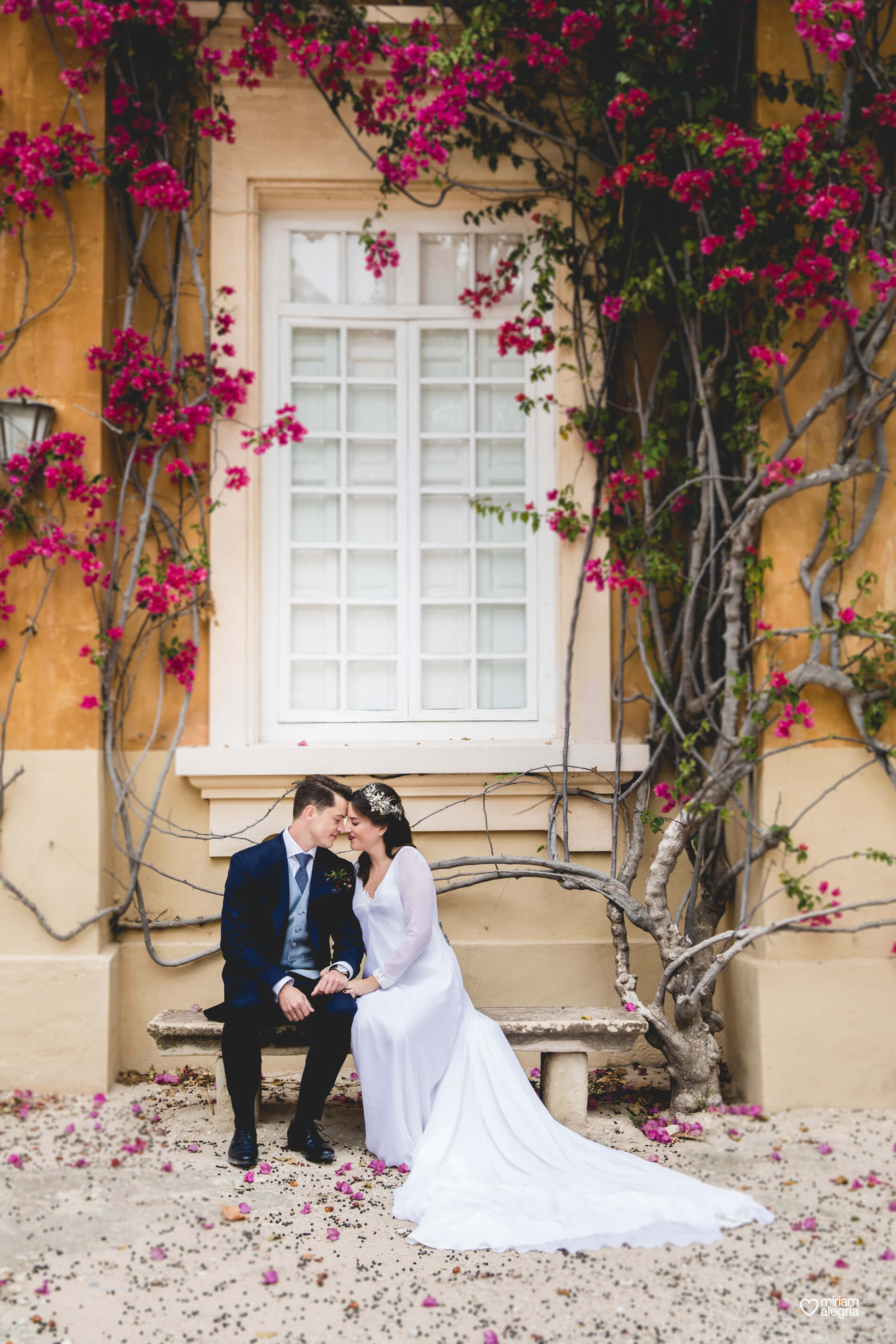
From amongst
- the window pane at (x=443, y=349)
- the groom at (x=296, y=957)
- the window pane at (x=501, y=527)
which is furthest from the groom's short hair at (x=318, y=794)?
the window pane at (x=443, y=349)

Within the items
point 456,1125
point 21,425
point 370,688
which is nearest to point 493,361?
point 370,688

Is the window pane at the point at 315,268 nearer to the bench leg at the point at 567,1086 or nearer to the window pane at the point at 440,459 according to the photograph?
the window pane at the point at 440,459

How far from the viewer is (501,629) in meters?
4.69

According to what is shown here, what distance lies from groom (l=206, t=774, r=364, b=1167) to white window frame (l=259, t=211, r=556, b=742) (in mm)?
747

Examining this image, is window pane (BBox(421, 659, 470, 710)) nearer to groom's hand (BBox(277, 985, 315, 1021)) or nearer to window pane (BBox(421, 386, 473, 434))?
window pane (BBox(421, 386, 473, 434))

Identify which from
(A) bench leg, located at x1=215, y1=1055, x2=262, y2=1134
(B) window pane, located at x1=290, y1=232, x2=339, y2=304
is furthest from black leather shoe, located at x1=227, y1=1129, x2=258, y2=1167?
(B) window pane, located at x1=290, y1=232, x2=339, y2=304

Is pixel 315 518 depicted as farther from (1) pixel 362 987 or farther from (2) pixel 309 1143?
(2) pixel 309 1143

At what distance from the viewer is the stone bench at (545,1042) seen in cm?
372

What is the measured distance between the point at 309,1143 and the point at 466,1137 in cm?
56

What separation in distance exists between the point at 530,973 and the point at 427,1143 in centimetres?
118

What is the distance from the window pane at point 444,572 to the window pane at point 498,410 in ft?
1.88

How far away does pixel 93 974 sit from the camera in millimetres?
4094

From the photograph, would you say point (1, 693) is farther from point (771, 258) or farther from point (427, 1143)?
point (771, 258)

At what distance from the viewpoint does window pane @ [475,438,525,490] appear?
15.4 ft
